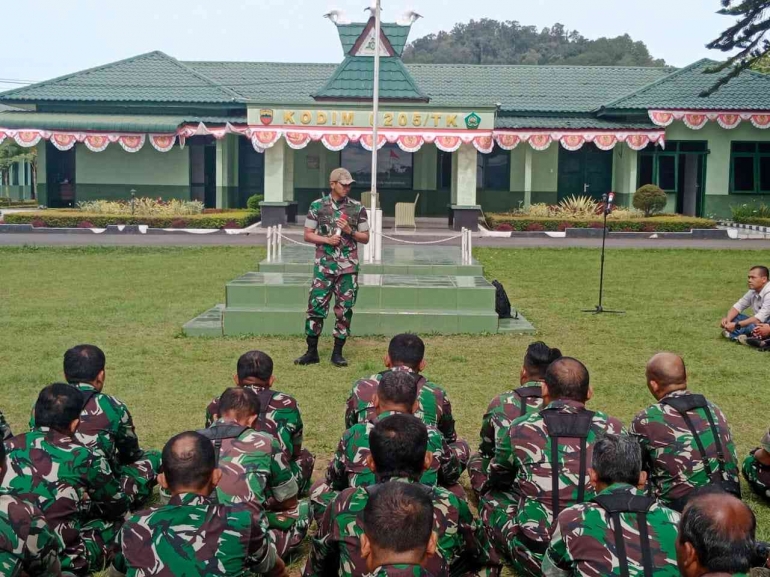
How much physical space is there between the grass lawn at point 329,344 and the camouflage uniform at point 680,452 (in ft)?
2.68

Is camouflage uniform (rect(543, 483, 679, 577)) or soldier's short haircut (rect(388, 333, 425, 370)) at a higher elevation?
soldier's short haircut (rect(388, 333, 425, 370))

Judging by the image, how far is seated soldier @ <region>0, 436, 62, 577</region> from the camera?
330cm

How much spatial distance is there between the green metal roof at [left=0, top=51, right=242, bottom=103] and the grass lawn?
41.4ft

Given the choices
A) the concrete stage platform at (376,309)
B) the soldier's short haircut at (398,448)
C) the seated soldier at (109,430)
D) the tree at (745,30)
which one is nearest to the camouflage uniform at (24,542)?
the seated soldier at (109,430)

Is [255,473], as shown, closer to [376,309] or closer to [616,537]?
[616,537]

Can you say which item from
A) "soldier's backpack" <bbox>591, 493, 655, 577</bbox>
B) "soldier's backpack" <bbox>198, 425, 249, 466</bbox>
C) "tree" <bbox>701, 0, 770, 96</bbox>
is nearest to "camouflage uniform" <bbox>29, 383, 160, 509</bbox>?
"soldier's backpack" <bbox>198, 425, 249, 466</bbox>

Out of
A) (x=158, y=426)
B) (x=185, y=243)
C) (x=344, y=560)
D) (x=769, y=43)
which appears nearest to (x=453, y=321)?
(x=158, y=426)

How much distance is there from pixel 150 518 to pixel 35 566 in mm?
475

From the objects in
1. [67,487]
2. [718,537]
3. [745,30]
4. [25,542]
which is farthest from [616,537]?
Answer: [745,30]

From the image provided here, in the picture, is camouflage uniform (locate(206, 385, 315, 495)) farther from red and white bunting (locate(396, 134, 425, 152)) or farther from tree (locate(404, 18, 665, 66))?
tree (locate(404, 18, 665, 66))

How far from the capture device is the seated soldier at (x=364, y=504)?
3.52 m

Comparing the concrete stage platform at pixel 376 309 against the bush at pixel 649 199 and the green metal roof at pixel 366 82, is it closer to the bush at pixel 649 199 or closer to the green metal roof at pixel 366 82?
the green metal roof at pixel 366 82

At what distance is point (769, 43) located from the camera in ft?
70.9

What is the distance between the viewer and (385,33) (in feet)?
87.6
